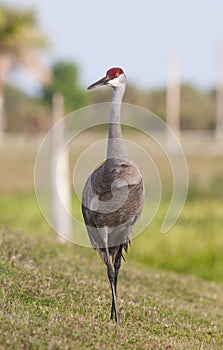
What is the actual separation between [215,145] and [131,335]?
4366cm

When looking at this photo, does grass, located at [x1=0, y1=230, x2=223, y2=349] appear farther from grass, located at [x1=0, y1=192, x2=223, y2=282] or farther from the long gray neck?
grass, located at [x1=0, y1=192, x2=223, y2=282]

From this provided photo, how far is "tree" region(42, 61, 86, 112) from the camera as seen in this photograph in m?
70.8

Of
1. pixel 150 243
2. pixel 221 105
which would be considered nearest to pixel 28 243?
pixel 150 243

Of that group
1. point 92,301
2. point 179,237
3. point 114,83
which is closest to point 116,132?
point 114,83

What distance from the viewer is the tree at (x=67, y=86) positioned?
70.8 m

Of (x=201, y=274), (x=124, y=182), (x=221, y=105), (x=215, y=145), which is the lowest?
(x=201, y=274)

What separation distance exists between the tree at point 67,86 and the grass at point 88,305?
194 ft

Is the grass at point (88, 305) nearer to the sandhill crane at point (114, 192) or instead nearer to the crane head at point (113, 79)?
the sandhill crane at point (114, 192)

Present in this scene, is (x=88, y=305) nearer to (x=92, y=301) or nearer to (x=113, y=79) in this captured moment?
(x=92, y=301)

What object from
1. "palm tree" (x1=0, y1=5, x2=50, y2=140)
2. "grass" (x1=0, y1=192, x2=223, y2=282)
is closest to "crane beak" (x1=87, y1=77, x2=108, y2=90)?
"grass" (x1=0, y1=192, x2=223, y2=282)

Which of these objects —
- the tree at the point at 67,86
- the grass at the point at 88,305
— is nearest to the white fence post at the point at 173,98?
the tree at the point at 67,86

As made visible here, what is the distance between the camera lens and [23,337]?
6285 millimetres

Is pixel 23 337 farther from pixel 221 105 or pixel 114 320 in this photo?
pixel 221 105

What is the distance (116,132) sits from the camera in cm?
752
